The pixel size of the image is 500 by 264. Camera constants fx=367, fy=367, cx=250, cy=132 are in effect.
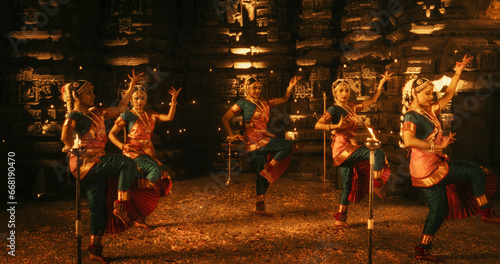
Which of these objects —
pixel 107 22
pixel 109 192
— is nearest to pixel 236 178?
pixel 109 192

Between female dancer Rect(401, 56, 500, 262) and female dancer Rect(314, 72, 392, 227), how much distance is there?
3.57ft

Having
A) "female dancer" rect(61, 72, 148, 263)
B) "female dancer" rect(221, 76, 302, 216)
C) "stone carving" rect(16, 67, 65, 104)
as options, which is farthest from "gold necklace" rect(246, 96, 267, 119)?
"stone carving" rect(16, 67, 65, 104)

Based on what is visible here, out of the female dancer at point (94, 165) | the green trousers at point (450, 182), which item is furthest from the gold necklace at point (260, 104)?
the green trousers at point (450, 182)

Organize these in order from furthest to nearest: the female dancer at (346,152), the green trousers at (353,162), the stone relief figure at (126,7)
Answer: the stone relief figure at (126,7) < the female dancer at (346,152) < the green trousers at (353,162)

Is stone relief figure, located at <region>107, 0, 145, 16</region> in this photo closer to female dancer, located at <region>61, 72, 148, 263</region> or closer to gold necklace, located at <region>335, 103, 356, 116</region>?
female dancer, located at <region>61, 72, 148, 263</region>

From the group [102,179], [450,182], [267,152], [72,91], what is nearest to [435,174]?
[450,182]

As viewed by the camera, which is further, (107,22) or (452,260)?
(107,22)

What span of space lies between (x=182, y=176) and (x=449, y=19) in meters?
6.47

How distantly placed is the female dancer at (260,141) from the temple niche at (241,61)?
107 inches

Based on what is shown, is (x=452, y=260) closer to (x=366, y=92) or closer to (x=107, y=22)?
(x=366, y=92)

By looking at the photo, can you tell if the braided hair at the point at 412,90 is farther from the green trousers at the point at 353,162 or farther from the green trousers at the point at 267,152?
the green trousers at the point at 267,152

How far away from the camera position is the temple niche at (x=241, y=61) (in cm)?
691

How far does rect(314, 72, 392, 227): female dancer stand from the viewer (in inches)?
207

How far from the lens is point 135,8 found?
9156mm
